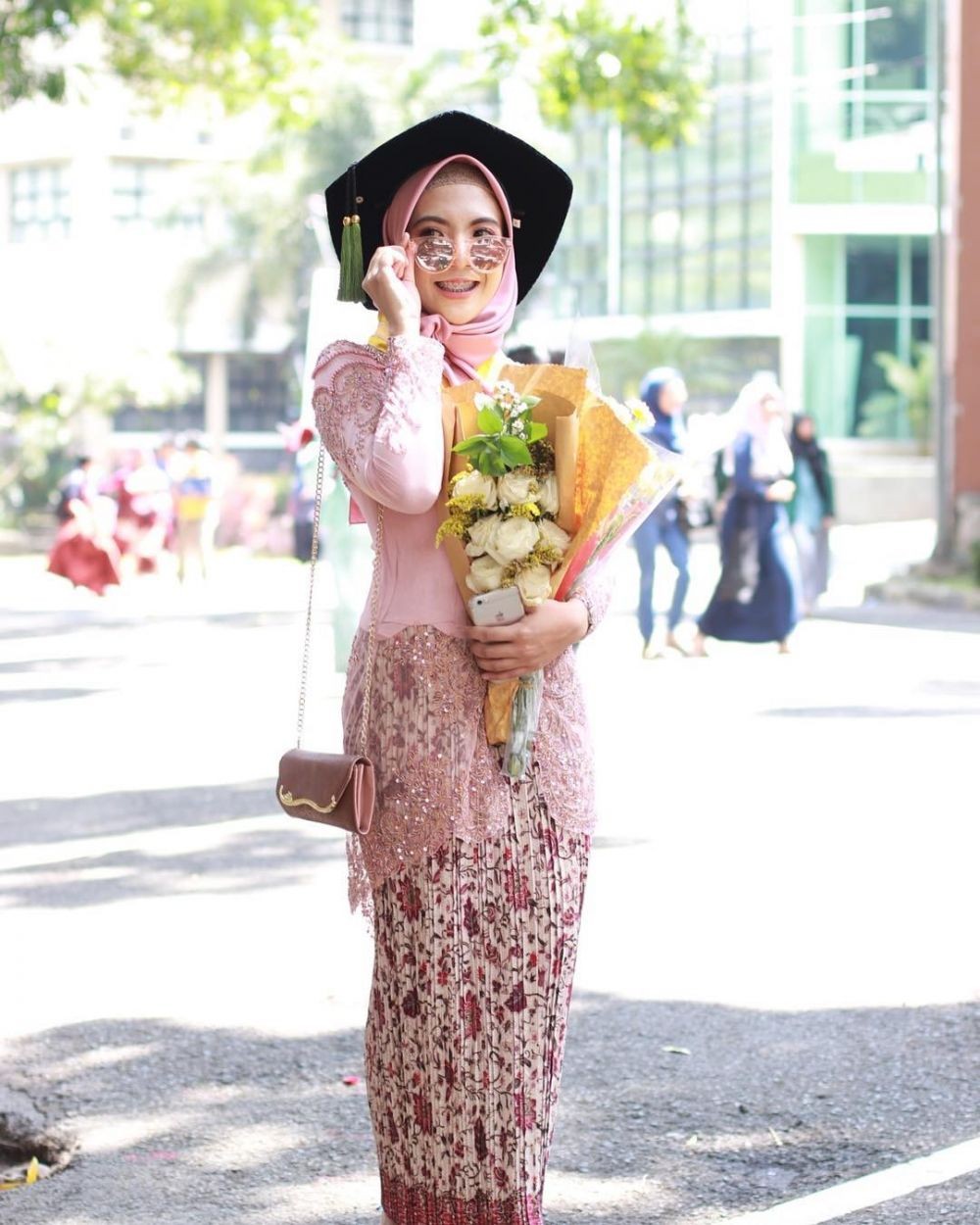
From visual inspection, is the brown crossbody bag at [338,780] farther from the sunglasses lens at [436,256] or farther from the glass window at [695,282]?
the glass window at [695,282]

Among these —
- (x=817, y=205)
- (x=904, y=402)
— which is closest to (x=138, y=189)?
(x=817, y=205)

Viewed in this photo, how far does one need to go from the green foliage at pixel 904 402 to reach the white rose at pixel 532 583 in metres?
39.6

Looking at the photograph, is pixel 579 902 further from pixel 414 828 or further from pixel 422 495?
pixel 422 495

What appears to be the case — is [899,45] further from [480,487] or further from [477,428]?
[480,487]

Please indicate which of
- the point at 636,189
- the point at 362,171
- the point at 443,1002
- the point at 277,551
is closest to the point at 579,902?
the point at 443,1002

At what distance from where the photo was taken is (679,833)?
7.88 m

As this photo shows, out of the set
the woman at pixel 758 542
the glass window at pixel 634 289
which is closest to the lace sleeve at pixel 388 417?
the woman at pixel 758 542

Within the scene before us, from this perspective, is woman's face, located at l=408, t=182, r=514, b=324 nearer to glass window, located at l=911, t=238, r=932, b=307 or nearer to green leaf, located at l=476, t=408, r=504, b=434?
green leaf, located at l=476, t=408, r=504, b=434

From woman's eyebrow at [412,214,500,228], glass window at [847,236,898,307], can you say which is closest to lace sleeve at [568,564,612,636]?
woman's eyebrow at [412,214,500,228]

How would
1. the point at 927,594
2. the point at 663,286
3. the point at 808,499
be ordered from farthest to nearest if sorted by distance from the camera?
the point at 663,286, the point at 927,594, the point at 808,499

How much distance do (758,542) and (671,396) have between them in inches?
60.1

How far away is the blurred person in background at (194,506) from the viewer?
24781 millimetres

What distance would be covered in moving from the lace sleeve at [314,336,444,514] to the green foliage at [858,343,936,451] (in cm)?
3952

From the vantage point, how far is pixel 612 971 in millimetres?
5941
